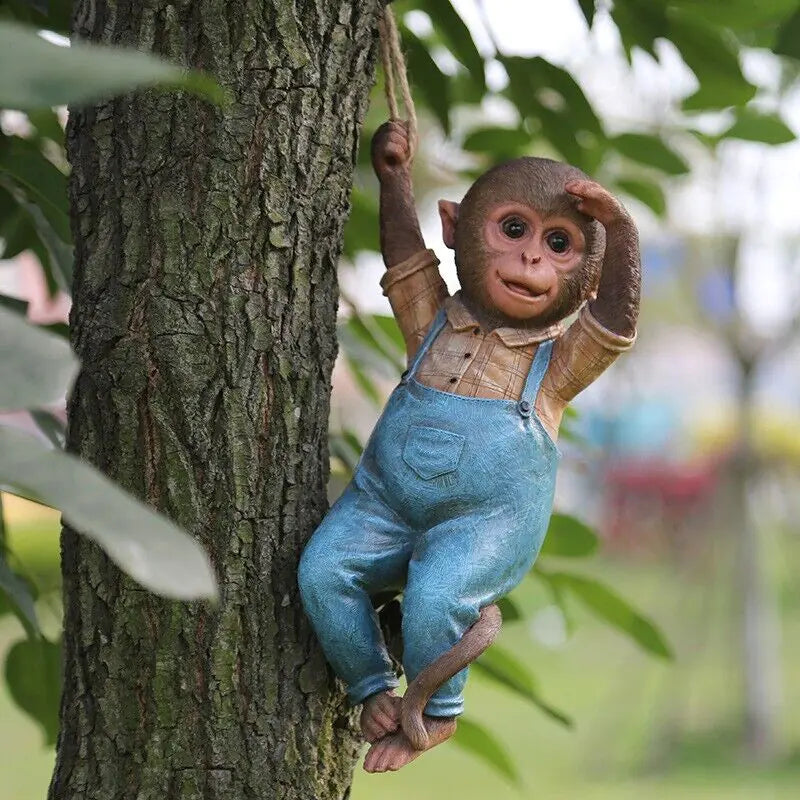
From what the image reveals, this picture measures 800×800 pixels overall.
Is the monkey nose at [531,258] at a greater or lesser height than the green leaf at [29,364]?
greater

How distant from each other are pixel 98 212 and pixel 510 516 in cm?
43

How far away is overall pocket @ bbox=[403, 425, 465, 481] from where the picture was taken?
0.97 meters

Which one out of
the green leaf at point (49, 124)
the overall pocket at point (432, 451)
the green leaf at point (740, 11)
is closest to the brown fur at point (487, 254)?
the overall pocket at point (432, 451)

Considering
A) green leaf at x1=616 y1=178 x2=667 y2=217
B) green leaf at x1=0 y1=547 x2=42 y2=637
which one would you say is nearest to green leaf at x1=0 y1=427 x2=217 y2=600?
green leaf at x1=0 y1=547 x2=42 y2=637

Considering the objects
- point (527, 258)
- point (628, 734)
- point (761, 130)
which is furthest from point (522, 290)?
point (628, 734)

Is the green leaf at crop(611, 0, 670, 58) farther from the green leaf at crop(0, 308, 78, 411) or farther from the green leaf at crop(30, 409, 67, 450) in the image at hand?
the green leaf at crop(0, 308, 78, 411)

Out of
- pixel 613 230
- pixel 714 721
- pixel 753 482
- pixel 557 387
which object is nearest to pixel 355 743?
pixel 557 387

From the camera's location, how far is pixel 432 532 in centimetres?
98

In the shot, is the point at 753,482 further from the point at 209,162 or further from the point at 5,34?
the point at 5,34

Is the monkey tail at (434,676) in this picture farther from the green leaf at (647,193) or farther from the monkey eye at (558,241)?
the green leaf at (647,193)

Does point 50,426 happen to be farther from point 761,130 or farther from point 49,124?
point 761,130

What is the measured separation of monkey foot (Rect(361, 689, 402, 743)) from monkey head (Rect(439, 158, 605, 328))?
1.06ft

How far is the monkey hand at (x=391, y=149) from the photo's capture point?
3.54 ft

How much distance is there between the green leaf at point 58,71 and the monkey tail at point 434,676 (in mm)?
552
